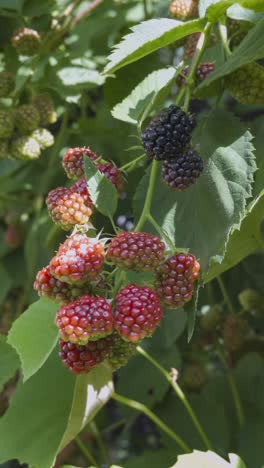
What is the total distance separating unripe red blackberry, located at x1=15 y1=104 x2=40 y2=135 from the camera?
5.09 ft

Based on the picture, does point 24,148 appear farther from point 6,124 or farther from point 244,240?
A: point 244,240

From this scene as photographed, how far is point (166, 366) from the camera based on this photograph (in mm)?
1758

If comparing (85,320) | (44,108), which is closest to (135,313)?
(85,320)

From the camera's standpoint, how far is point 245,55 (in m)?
1.14

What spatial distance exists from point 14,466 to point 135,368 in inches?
19.4

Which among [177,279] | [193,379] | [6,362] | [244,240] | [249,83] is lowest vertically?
[193,379]

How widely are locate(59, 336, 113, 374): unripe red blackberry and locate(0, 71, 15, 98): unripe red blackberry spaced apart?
0.74 metres

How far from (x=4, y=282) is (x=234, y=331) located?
67cm

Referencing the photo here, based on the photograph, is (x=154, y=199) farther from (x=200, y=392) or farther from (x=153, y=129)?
(x=200, y=392)

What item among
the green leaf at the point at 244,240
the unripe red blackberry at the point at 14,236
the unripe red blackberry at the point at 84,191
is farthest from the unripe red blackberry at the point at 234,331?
the unripe red blackberry at the point at 84,191

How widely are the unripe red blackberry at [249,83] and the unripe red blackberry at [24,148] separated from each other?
470 millimetres

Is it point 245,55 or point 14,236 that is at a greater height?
point 245,55

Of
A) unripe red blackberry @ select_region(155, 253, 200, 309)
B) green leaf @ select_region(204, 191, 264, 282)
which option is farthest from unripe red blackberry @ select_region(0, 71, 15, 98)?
unripe red blackberry @ select_region(155, 253, 200, 309)

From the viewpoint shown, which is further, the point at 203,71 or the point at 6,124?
the point at 6,124
